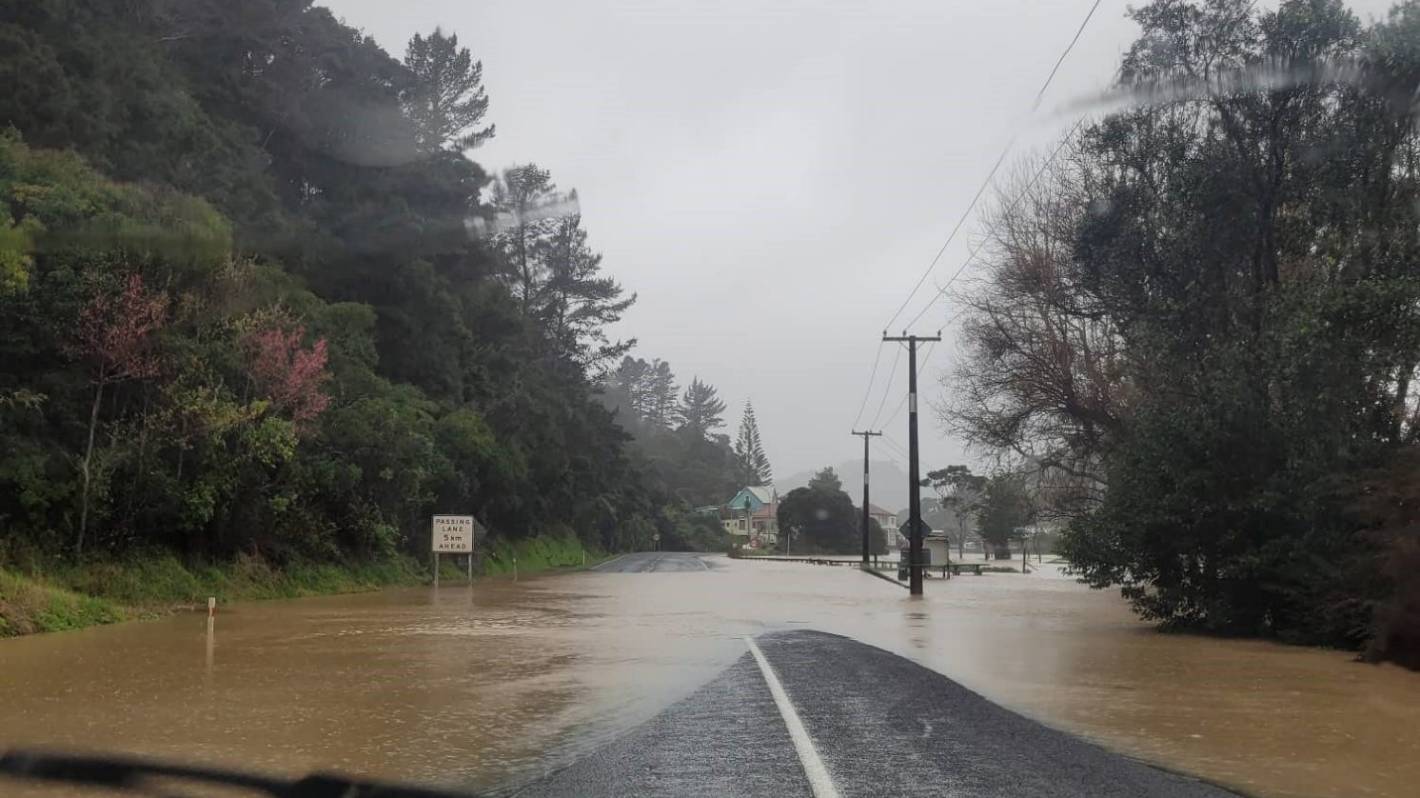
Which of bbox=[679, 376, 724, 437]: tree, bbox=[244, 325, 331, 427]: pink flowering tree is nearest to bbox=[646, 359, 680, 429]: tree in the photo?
bbox=[679, 376, 724, 437]: tree

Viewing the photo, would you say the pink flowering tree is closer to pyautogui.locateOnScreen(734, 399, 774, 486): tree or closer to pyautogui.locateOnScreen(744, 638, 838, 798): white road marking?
pyautogui.locateOnScreen(744, 638, 838, 798): white road marking

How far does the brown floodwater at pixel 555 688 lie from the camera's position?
28.6ft

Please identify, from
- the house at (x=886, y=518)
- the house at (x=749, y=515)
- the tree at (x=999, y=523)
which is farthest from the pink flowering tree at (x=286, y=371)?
the house at (x=886, y=518)

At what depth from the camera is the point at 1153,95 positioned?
85.2 feet

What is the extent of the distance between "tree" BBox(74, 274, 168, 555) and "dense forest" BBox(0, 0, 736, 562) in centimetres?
7

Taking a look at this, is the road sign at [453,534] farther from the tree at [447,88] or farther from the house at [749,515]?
the house at [749,515]

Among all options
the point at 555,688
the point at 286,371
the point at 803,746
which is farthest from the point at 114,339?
the point at 803,746

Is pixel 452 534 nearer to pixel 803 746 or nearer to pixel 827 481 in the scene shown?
pixel 803 746

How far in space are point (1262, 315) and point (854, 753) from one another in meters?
17.8

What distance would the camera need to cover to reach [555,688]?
40.7 ft

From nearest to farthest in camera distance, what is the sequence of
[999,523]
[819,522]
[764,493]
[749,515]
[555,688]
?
[555,688] → [999,523] → [819,522] → [749,515] → [764,493]

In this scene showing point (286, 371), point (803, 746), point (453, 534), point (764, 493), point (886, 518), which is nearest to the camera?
point (803, 746)

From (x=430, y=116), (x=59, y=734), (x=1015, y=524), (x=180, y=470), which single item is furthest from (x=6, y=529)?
(x=1015, y=524)

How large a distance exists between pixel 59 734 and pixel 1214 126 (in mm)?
24097
